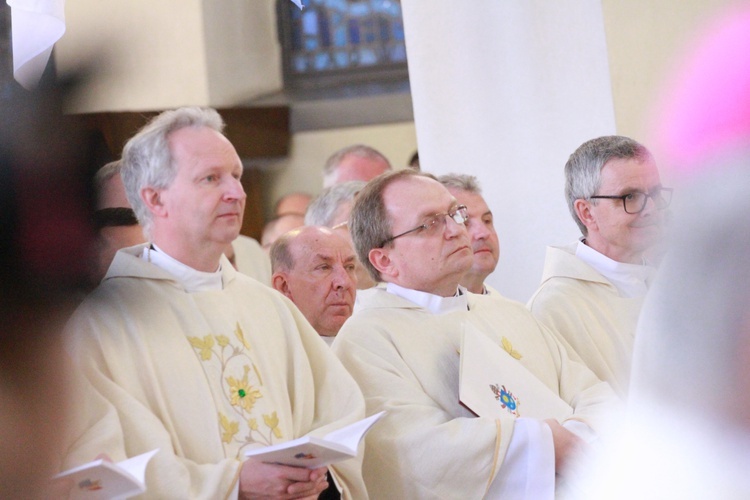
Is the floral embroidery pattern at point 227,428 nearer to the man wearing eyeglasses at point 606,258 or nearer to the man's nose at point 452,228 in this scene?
the man's nose at point 452,228

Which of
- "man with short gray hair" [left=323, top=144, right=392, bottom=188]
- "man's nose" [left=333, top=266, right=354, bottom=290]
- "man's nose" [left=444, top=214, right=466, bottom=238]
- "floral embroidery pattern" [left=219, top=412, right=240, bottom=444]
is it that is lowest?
"floral embroidery pattern" [left=219, top=412, right=240, bottom=444]

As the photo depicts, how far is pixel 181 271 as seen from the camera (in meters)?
3.93

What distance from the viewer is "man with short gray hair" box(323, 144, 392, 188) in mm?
7488

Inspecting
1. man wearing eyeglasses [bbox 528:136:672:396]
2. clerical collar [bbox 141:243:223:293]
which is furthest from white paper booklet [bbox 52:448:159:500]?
man wearing eyeglasses [bbox 528:136:672:396]

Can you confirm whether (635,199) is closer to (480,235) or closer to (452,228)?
(480,235)

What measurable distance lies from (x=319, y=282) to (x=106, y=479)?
92.3 inches

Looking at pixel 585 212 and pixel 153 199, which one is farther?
pixel 585 212

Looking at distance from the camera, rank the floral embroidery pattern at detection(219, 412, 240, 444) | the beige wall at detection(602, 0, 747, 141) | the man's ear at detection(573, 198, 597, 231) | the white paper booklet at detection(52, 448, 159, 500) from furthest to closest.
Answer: the beige wall at detection(602, 0, 747, 141) < the man's ear at detection(573, 198, 597, 231) < the floral embroidery pattern at detection(219, 412, 240, 444) < the white paper booklet at detection(52, 448, 159, 500)

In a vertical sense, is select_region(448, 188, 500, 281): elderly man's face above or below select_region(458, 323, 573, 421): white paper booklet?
above

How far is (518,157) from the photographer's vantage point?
726cm

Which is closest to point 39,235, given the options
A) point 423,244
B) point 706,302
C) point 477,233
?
point 706,302

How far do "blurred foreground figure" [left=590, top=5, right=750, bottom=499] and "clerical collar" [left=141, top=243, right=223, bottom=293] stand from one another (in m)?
2.61

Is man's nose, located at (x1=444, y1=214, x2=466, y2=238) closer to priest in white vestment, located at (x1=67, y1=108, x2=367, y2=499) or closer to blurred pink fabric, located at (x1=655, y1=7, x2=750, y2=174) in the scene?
priest in white vestment, located at (x1=67, y1=108, x2=367, y2=499)

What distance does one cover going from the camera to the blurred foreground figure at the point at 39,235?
1.38 meters
